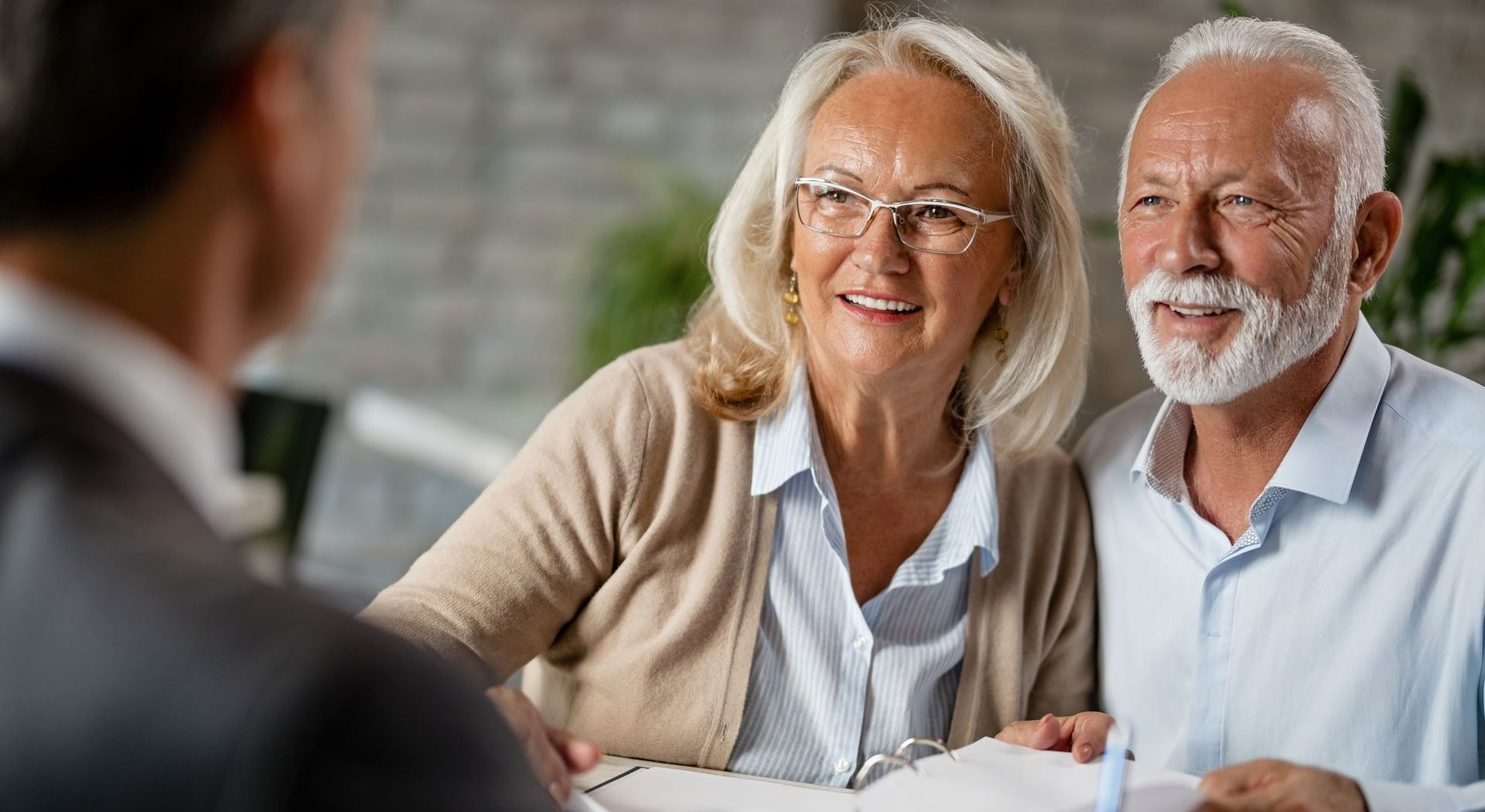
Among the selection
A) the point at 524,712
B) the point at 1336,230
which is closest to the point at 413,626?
the point at 524,712

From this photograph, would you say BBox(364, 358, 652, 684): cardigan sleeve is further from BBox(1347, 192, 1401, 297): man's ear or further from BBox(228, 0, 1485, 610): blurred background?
BBox(228, 0, 1485, 610): blurred background

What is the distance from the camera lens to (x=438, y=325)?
418cm

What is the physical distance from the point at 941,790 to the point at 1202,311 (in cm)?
68

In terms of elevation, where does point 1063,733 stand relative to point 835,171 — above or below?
below

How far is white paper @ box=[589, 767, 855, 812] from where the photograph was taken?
1.32m

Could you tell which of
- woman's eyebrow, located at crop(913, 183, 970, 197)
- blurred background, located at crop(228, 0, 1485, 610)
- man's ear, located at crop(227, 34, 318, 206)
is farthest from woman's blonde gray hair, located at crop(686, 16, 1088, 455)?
blurred background, located at crop(228, 0, 1485, 610)

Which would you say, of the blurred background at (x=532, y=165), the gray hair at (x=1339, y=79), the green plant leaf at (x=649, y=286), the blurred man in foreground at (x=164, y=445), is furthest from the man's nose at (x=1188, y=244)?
the blurred background at (x=532, y=165)

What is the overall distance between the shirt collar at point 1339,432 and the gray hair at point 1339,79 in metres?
0.16

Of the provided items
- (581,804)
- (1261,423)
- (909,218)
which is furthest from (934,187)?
(581,804)

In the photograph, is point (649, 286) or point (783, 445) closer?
point (783, 445)

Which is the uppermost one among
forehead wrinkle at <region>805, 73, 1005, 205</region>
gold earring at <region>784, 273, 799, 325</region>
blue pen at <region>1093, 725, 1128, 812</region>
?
forehead wrinkle at <region>805, 73, 1005, 205</region>

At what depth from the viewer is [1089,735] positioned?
1467mm

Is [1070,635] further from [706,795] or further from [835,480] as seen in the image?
[706,795]

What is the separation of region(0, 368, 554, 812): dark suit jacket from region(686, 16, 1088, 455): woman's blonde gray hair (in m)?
1.12
